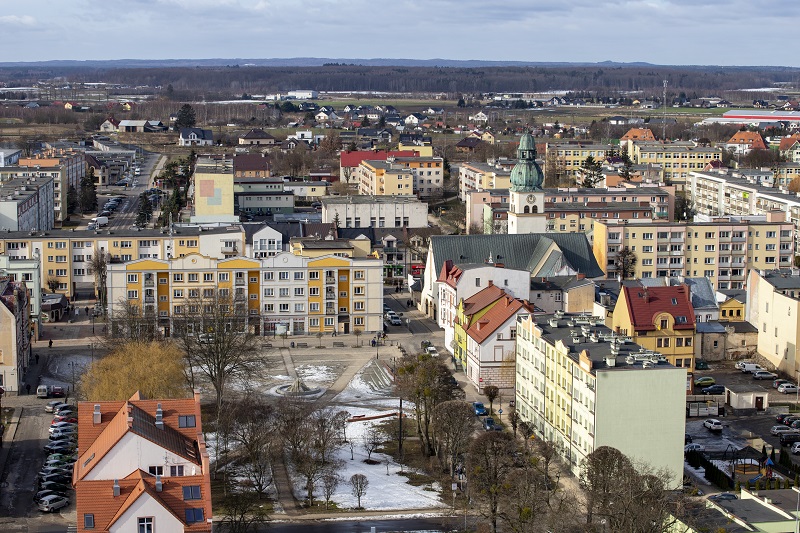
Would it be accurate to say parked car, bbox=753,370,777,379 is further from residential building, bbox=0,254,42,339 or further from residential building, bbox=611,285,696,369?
residential building, bbox=0,254,42,339

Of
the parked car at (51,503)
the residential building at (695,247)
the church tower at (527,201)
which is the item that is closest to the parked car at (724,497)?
the parked car at (51,503)

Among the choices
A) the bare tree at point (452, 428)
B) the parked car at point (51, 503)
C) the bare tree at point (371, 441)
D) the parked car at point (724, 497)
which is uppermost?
the bare tree at point (452, 428)

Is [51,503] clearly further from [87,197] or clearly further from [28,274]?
[87,197]

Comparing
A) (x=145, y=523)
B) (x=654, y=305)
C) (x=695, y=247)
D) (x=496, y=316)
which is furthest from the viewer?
(x=695, y=247)

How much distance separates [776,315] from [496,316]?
27.2ft

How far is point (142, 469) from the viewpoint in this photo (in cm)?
1827

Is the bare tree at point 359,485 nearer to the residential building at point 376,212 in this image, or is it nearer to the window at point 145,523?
the window at point 145,523

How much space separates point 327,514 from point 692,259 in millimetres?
24829

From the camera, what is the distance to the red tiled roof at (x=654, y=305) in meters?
31.4

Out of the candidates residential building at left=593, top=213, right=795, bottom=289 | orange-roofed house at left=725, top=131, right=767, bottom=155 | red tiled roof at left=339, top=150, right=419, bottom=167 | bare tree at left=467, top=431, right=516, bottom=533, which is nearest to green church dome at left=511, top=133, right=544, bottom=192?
residential building at left=593, top=213, right=795, bottom=289

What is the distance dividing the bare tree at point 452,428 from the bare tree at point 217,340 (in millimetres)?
5381

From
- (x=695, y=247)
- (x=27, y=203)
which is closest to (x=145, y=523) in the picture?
(x=695, y=247)

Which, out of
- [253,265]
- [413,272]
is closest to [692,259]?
[413,272]

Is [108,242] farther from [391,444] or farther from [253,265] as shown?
[391,444]
